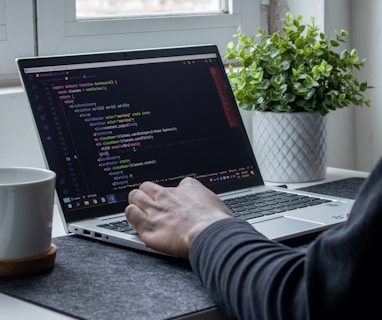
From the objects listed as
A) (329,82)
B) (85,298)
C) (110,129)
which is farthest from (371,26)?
(85,298)

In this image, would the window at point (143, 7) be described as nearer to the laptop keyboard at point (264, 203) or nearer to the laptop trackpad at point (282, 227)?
the laptop keyboard at point (264, 203)

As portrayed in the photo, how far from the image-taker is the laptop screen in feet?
4.54

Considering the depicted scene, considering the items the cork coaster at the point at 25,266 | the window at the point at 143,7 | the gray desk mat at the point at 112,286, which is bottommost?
the gray desk mat at the point at 112,286

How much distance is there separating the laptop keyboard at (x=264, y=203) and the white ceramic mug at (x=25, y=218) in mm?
179

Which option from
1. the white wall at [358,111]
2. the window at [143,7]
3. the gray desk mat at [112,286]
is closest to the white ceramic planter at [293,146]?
the white wall at [358,111]

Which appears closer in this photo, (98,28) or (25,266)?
(25,266)

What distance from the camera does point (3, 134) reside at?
1.57 metres

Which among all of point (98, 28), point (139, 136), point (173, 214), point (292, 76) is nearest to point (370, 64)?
point (292, 76)

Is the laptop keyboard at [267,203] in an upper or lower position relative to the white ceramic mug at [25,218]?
lower

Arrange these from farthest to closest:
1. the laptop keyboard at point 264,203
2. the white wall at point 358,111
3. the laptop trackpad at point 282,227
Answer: the white wall at point 358,111, the laptop keyboard at point 264,203, the laptop trackpad at point 282,227

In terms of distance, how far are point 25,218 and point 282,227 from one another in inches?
14.8

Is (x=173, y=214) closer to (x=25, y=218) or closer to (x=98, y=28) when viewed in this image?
(x=25, y=218)

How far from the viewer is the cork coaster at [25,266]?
111 cm

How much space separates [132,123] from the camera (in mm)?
1464
